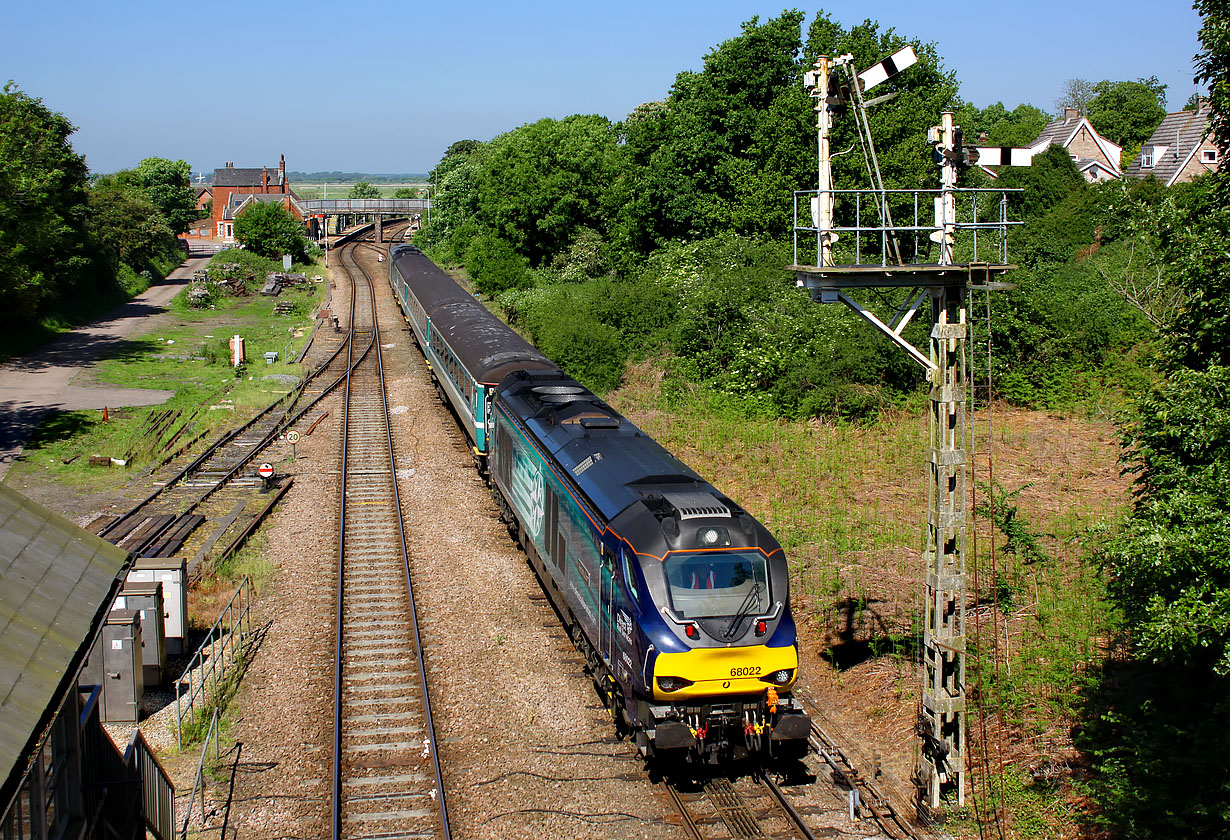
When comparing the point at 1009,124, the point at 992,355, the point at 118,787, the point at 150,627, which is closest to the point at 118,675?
the point at 150,627

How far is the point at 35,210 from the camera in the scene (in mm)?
39375

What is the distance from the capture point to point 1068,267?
33.5m

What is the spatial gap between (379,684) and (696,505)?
5790 millimetres

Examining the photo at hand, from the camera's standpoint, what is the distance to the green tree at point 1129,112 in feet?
289

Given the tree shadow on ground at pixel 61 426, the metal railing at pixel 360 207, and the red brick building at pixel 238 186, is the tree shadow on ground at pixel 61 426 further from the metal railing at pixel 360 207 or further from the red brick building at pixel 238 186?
the red brick building at pixel 238 186

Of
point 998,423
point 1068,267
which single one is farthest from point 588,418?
point 1068,267

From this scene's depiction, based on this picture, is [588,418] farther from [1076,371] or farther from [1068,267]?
[1068,267]

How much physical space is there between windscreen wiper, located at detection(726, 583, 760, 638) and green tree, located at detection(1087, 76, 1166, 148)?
91412 mm

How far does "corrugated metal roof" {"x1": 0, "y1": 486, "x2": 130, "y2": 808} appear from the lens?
259 inches

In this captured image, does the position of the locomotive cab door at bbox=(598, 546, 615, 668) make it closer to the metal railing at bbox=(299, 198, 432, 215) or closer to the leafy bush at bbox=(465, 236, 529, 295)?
the leafy bush at bbox=(465, 236, 529, 295)

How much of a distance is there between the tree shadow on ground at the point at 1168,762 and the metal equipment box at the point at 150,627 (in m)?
12.4

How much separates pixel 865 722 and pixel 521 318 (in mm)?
32098

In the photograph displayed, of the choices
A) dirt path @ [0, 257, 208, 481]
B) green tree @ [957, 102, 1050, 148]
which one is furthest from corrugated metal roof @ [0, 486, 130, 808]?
green tree @ [957, 102, 1050, 148]

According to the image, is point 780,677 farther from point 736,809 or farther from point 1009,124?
point 1009,124
